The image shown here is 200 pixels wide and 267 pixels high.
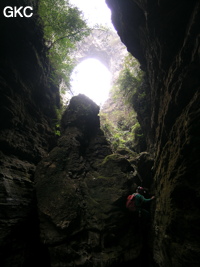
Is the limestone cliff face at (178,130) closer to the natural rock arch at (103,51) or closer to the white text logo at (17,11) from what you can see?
the white text logo at (17,11)

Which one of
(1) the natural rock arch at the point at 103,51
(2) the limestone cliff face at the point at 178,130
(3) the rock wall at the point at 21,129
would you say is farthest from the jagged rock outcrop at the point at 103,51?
(2) the limestone cliff face at the point at 178,130

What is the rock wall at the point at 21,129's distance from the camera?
593 centimetres

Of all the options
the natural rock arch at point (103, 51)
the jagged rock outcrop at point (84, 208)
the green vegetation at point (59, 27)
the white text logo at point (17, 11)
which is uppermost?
the natural rock arch at point (103, 51)

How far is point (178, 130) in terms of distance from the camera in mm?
5875

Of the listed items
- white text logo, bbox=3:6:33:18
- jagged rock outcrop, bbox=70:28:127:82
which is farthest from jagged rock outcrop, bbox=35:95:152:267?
jagged rock outcrop, bbox=70:28:127:82

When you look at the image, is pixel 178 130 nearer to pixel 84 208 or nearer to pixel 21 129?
pixel 84 208

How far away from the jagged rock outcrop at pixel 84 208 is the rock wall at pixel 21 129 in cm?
60

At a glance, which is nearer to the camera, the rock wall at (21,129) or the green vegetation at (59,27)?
the rock wall at (21,129)

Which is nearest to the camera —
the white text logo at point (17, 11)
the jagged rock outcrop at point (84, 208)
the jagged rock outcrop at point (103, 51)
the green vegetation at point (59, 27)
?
the jagged rock outcrop at point (84, 208)

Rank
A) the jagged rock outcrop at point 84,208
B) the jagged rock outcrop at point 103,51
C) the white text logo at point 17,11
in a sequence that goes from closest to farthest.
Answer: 1. the jagged rock outcrop at point 84,208
2. the white text logo at point 17,11
3. the jagged rock outcrop at point 103,51

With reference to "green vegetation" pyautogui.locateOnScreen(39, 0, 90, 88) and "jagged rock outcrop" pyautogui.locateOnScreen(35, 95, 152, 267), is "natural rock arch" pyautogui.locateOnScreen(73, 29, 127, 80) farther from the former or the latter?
"jagged rock outcrop" pyautogui.locateOnScreen(35, 95, 152, 267)

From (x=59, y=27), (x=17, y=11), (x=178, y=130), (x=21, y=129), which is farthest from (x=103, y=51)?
(x=178, y=130)

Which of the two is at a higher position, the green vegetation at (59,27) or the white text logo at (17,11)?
the green vegetation at (59,27)

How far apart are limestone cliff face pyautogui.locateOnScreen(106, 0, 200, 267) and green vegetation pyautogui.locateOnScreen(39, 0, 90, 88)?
Result: 17.8ft
